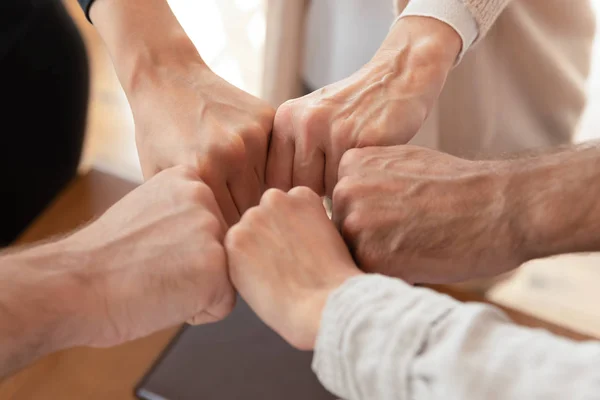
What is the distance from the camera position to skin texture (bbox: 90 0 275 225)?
2.05ft

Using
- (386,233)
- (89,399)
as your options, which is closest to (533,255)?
(386,233)

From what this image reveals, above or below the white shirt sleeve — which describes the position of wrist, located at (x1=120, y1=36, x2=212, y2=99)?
above

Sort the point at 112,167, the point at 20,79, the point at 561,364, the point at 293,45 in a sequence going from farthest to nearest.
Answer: the point at 112,167 → the point at 20,79 → the point at 293,45 → the point at 561,364

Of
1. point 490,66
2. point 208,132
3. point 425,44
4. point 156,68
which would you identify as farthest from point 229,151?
point 490,66

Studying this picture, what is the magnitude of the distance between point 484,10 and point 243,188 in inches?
13.3

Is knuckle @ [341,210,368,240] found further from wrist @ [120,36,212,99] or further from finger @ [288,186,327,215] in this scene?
wrist @ [120,36,212,99]

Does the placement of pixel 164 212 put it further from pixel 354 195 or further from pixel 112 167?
pixel 112 167

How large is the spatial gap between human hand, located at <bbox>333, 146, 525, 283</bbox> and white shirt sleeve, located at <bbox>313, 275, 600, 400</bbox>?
13 cm

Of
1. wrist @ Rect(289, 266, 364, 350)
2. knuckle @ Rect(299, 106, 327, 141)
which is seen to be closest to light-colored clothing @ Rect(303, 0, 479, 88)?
knuckle @ Rect(299, 106, 327, 141)

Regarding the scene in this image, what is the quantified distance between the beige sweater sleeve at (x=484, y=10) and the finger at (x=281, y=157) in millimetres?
243

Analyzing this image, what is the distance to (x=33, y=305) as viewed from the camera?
480mm

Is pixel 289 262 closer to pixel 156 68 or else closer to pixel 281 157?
pixel 281 157

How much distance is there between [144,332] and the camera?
0.56 m

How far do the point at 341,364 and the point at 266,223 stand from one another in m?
0.19
